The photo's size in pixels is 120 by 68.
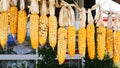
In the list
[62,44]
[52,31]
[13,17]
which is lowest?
[62,44]

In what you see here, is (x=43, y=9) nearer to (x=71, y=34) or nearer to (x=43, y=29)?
(x=43, y=29)

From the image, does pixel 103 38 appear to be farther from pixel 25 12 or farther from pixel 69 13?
pixel 25 12

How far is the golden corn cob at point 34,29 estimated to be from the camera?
2.49 meters

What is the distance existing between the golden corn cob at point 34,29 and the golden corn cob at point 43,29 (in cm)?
4

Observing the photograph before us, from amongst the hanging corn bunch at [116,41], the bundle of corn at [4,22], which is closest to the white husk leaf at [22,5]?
the bundle of corn at [4,22]

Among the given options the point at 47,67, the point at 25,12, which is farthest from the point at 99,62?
the point at 25,12

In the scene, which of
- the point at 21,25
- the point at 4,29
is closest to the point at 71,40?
the point at 21,25

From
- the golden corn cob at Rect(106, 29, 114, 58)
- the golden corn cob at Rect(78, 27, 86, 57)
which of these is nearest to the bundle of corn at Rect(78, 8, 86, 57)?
the golden corn cob at Rect(78, 27, 86, 57)

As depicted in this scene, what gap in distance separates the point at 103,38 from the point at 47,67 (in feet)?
5.49

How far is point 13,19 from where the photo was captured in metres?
2.55

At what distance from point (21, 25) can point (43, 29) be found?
0.17 m

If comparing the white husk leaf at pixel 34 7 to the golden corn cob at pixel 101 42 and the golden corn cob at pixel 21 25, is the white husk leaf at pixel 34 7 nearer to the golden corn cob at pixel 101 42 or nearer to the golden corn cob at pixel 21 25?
the golden corn cob at pixel 21 25

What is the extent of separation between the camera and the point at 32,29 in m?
2.50

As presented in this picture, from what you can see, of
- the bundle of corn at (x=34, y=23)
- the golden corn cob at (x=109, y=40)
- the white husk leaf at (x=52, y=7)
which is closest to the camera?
the bundle of corn at (x=34, y=23)
